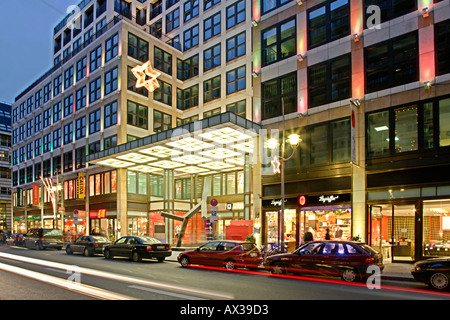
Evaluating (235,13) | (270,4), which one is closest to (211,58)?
(235,13)

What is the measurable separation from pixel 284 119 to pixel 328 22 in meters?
6.29

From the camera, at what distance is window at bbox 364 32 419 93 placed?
1955cm

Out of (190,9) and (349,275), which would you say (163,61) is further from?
(349,275)

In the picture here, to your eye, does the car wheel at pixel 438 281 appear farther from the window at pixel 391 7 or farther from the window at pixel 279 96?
the window at pixel 279 96

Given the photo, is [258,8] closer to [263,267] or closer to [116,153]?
[116,153]

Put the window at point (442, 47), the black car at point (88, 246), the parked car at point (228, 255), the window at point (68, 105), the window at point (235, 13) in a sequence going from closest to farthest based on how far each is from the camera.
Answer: the parked car at point (228, 255) < the window at point (442, 47) < the black car at point (88, 246) < the window at point (235, 13) < the window at point (68, 105)

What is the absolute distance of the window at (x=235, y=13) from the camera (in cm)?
3969

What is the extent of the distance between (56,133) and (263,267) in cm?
4309

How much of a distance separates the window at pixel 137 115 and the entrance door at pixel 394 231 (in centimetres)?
2772

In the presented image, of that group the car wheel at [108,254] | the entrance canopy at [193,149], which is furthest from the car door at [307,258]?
the car wheel at [108,254]

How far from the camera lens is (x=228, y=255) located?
17.3 metres

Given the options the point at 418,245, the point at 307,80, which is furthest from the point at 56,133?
the point at 418,245

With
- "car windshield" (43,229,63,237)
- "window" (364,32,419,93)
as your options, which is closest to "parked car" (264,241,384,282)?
"window" (364,32,419,93)
